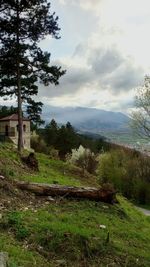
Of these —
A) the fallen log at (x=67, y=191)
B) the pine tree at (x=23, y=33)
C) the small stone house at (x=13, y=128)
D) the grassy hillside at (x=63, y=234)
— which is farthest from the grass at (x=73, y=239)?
the small stone house at (x=13, y=128)

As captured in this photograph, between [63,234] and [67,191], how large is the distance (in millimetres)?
4235

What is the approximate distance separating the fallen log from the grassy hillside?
13.5 inches

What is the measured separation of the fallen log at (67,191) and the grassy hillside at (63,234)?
34cm

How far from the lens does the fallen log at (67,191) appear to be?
14.1 meters

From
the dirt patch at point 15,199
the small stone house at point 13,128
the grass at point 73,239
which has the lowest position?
the grass at point 73,239

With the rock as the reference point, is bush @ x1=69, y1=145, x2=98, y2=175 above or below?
below

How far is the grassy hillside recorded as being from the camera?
9102mm

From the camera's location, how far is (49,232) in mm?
10102

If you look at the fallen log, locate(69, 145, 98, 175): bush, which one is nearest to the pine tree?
the fallen log

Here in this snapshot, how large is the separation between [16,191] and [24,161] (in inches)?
367

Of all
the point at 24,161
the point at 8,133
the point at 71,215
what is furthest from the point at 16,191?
the point at 8,133

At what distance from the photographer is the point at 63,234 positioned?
396 inches

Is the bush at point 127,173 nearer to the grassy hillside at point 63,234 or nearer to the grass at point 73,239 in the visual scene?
the grassy hillside at point 63,234

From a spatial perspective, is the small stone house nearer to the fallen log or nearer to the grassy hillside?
the fallen log
